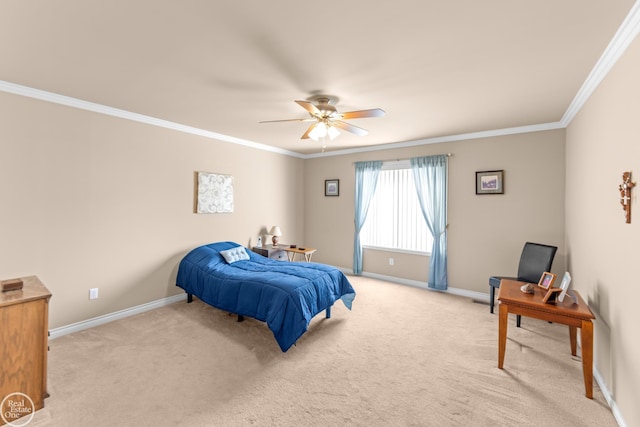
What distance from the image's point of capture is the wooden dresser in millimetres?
1982

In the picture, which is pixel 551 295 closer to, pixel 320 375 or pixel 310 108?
pixel 320 375

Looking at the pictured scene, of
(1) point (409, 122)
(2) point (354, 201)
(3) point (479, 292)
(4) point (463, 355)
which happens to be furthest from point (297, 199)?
(4) point (463, 355)

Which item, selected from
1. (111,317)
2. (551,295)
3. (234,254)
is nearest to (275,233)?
(234,254)

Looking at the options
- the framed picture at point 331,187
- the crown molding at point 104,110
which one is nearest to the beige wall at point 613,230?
the framed picture at point 331,187

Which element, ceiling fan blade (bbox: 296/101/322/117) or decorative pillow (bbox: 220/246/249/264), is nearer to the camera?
ceiling fan blade (bbox: 296/101/322/117)

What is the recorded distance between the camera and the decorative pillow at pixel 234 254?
409 centimetres

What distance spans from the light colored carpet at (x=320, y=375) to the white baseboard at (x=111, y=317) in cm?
10

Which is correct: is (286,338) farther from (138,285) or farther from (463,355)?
(138,285)

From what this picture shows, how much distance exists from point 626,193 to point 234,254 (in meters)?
4.02

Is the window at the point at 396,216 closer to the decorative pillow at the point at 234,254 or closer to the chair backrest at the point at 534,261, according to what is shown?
the chair backrest at the point at 534,261

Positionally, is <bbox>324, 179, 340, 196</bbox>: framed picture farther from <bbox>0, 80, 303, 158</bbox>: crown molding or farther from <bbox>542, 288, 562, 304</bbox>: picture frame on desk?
<bbox>542, 288, 562, 304</bbox>: picture frame on desk

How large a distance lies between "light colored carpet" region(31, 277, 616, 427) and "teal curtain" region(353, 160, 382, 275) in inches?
81.3

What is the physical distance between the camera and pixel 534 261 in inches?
145

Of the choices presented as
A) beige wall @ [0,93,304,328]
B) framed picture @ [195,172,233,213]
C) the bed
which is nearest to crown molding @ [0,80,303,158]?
beige wall @ [0,93,304,328]
